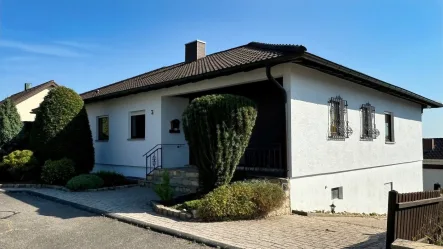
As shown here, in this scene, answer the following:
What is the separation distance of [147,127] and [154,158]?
1.28 meters

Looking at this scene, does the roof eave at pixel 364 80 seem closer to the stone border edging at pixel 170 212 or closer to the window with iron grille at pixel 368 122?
the window with iron grille at pixel 368 122

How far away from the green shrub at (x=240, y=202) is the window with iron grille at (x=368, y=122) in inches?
233

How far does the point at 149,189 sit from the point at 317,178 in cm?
538

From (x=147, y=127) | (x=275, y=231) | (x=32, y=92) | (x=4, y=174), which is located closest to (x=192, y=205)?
(x=275, y=231)

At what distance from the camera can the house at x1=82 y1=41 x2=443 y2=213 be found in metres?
8.86

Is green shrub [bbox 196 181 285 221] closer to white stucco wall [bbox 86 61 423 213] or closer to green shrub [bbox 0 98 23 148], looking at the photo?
white stucco wall [bbox 86 61 423 213]

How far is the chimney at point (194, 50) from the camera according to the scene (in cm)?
1584

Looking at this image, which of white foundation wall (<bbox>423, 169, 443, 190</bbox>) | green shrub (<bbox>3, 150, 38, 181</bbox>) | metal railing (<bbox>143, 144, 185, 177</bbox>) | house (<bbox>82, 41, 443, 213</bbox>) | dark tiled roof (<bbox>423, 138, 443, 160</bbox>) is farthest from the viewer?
dark tiled roof (<bbox>423, 138, 443, 160</bbox>)

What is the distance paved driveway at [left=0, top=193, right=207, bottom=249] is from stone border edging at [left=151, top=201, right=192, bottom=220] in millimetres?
948

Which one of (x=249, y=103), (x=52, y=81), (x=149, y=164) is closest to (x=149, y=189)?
(x=149, y=164)

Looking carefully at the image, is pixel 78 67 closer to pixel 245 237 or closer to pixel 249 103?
pixel 249 103

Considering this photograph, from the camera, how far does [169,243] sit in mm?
5488

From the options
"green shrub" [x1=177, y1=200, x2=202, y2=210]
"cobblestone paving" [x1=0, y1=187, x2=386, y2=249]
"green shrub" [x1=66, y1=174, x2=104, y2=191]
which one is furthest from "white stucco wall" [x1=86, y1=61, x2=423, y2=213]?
"green shrub" [x1=177, y1=200, x2=202, y2=210]

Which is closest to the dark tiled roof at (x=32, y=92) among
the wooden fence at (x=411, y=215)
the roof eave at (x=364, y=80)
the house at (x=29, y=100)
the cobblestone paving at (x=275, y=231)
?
the house at (x=29, y=100)
